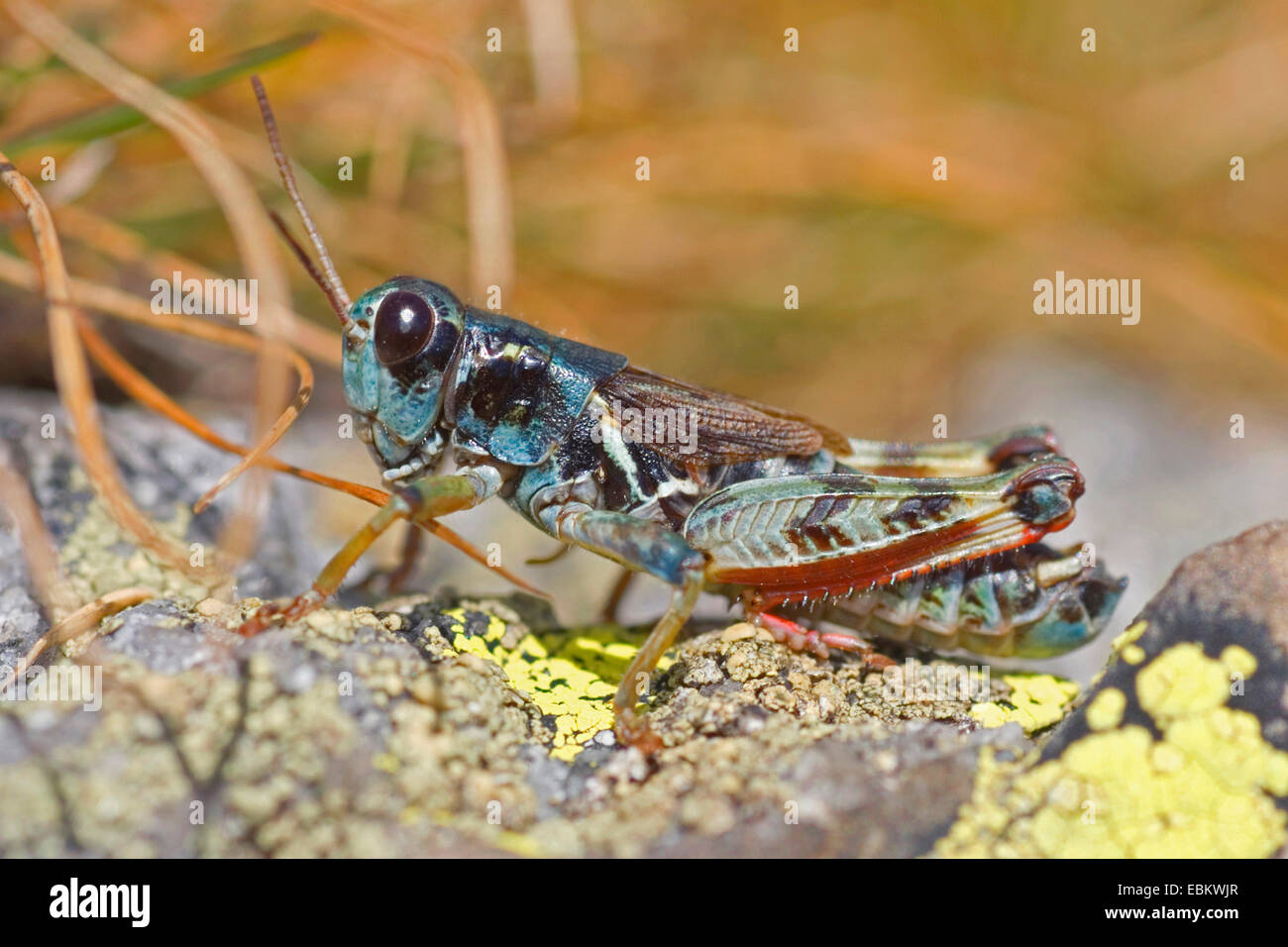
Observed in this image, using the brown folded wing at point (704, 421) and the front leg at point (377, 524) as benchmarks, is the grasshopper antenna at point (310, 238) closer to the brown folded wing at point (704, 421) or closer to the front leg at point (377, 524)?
the front leg at point (377, 524)

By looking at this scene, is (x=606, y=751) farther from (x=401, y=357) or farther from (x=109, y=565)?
(x=109, y=565)

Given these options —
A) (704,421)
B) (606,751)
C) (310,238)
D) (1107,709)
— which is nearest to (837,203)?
(704,421)

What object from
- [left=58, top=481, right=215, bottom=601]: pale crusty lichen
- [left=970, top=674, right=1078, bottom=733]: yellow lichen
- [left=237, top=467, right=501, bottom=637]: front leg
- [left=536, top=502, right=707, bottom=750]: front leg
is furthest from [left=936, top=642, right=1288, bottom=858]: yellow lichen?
[left=58, top=481, right=215, bottom=601]: pale crusty lichen

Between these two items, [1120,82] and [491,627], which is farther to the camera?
[1120,82]

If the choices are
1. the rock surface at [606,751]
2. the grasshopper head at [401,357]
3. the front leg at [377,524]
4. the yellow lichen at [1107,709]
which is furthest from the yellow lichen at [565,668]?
the yellow lichen at [1107,709]

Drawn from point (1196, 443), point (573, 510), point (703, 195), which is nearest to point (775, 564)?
point (573, 510)

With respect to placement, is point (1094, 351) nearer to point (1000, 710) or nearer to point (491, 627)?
point (1000, 710)
